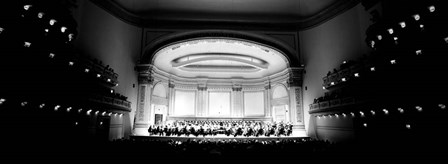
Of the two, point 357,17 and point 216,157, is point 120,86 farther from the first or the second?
point 357,17

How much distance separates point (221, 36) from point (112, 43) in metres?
7.09

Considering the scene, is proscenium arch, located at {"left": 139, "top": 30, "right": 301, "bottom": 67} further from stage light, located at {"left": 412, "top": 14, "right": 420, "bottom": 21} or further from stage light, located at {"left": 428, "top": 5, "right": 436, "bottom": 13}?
stage light, located at {"left": 428, "top": 5, "right": 436, "bottom": 13}

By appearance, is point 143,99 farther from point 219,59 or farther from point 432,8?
point 432,8

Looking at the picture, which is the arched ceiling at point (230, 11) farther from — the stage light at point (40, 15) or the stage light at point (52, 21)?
the stage light at point (40, 15)

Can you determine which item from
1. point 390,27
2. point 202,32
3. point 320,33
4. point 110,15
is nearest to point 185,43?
point 202,32

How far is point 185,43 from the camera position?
17.2m

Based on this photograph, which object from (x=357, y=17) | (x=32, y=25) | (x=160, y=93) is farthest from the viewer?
(x=160, y=93)

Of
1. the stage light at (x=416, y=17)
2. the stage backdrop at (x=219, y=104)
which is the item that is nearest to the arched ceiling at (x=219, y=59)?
the stage backdrop at (x=219, y=104)

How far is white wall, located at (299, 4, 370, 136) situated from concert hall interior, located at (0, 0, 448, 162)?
0.07 m

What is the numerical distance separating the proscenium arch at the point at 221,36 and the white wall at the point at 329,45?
929 millimetres

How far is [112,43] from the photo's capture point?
14.5 metres

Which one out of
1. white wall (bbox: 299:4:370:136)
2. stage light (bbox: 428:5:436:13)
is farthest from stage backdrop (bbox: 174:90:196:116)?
stage light (bbox: 428:5:436:13)

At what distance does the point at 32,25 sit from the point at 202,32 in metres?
9.85

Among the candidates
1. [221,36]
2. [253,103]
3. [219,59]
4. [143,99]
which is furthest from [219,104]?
[143,99]
